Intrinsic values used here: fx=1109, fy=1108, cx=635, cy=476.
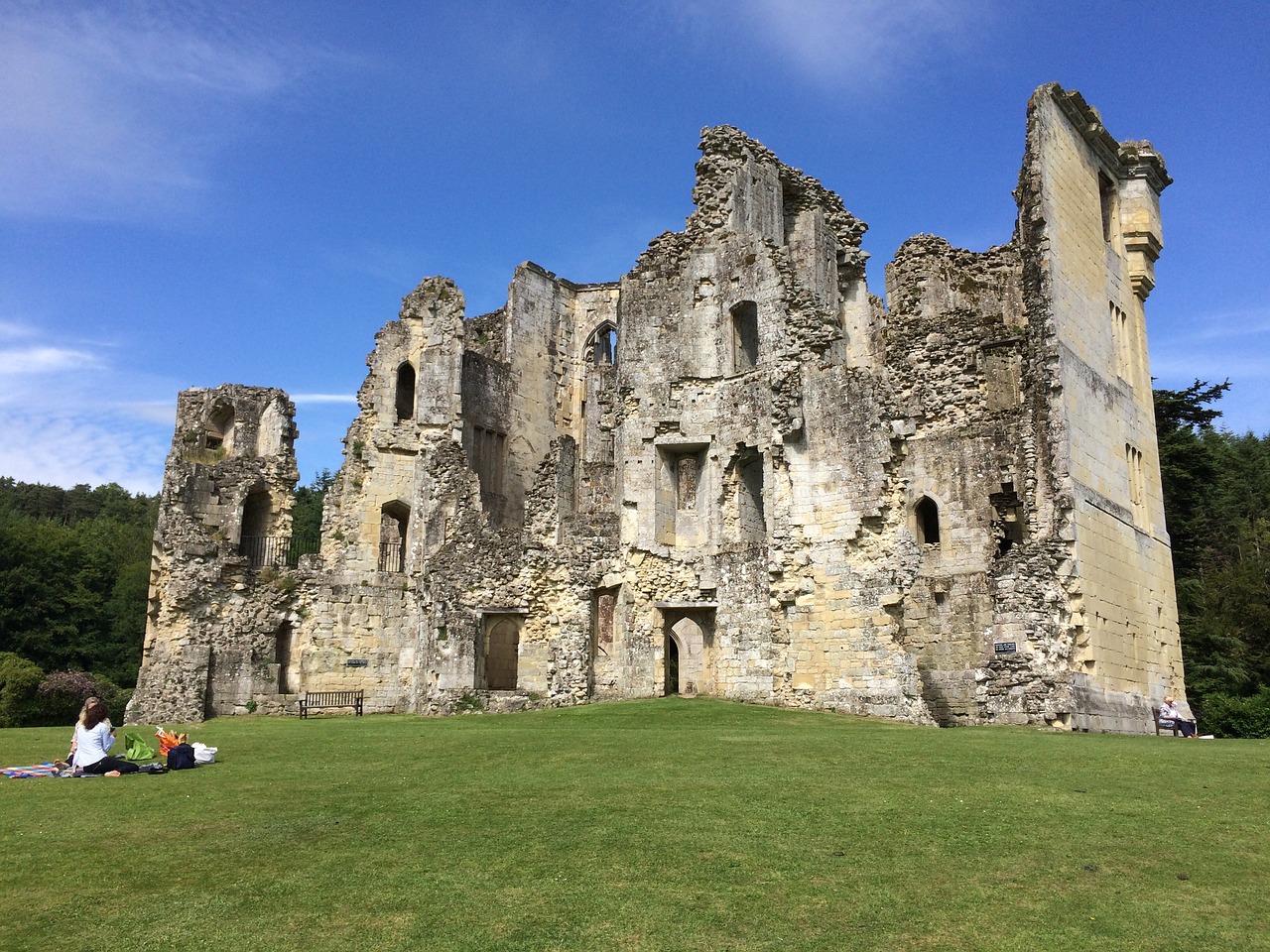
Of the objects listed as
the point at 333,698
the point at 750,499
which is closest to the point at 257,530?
the point at 333,698

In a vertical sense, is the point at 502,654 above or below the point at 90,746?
above

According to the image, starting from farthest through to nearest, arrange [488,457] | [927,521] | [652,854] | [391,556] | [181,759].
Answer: [488,457], [391,556], [927,521], [181,759], [652,854]

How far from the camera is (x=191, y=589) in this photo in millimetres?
24438

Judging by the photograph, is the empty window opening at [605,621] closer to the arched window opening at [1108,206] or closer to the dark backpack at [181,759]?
the dark backpack at [181,759]

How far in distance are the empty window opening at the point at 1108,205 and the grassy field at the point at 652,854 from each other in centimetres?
1845

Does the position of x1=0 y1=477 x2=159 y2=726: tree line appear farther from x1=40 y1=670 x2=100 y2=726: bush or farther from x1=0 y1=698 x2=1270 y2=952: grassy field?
x1=0 y1=698 x2=1270 y2=952: grassy field

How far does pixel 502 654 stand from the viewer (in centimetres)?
2939

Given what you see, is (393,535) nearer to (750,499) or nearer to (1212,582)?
(750,499)

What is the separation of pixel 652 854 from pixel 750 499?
18.7 m

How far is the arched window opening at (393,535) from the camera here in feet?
99.8

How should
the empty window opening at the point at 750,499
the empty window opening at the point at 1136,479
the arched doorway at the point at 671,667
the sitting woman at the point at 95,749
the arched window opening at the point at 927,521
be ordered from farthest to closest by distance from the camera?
1. the arched window opening at the point at 927,521
2. the empty window opening at the point at 750,499
3. the empty window opening at the point at 1136,479
4. the arched doorway at the point at 671,667
5. the sitting woman at the point at 95,749

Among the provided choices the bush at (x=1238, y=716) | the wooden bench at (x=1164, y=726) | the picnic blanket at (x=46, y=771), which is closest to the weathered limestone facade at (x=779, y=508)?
the wooden bench at (x=1164, y=726)

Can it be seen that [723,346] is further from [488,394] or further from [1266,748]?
[1266,748]

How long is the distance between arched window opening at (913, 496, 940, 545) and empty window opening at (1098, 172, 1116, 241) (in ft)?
25.6
